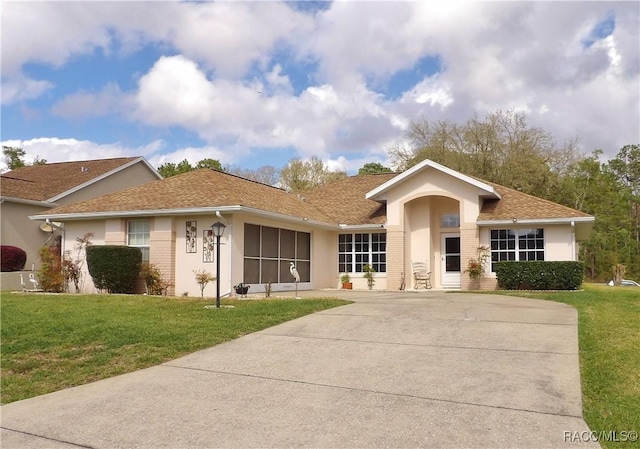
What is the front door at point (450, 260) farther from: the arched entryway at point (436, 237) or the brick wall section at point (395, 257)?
the brick wall section at point (395, 257)

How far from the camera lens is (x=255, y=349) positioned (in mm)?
8344

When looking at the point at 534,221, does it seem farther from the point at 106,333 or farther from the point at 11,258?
the point at 11,258

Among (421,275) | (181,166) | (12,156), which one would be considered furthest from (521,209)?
(12,156)

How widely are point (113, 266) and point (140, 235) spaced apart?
165 centimetres

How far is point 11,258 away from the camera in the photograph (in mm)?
21391

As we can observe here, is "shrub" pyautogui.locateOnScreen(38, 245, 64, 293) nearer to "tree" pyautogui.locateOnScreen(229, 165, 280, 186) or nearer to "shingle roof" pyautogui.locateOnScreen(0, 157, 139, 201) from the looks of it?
"shingle roof" pyautogui.locateOnScreen(0, 157, 139, 201)

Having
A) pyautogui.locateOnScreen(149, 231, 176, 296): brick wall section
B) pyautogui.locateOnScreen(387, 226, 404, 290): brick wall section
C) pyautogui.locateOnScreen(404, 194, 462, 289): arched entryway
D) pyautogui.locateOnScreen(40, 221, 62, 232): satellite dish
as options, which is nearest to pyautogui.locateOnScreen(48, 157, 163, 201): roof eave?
pyautogui.locateOnScreen(40, 221, 62, 232): satellite dish

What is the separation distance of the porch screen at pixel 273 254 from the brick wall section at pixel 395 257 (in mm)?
3171

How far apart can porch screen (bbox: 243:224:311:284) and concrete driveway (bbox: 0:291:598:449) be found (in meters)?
8.18

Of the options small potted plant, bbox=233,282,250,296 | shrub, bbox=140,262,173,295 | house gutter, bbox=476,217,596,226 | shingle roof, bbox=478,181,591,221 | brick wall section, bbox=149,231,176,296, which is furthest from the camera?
shingle roof, bbox=478,181,591,221

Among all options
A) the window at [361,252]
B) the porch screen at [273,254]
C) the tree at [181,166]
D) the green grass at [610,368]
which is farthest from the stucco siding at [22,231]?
the tree at [181,166]

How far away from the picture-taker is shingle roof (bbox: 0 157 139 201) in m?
24.1

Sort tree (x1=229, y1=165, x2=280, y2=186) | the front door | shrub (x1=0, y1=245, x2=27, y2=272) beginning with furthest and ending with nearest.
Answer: tree (x1=229, y1=165, x2=280, y2=186), the front door, shrub (x1=0, y1=245, x2=27, y2=272)

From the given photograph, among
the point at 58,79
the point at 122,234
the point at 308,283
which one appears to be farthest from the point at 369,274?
the point at 58,79
